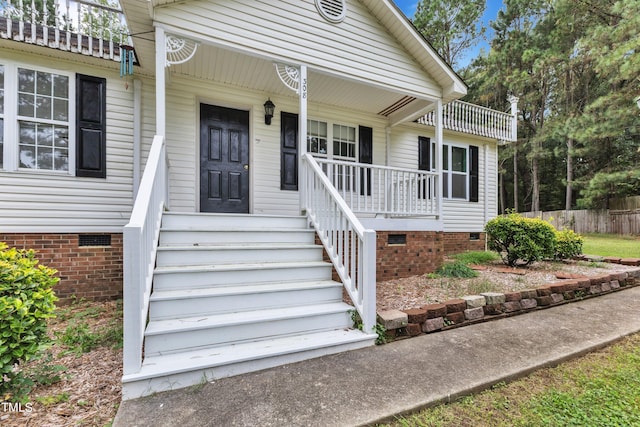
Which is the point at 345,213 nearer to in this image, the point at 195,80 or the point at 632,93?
the point at 195,80

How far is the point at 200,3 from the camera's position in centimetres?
398

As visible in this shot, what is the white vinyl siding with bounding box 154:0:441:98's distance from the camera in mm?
3994

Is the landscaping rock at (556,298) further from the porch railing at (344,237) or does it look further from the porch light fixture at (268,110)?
the porch light fixture at (268,110)

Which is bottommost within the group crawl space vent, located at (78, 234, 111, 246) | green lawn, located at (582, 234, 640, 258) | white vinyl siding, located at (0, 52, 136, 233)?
green lawn, located at (582, 234, 640, 258)

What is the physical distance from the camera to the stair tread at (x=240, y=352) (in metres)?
2.09

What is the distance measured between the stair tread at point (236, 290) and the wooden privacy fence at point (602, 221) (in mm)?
13579

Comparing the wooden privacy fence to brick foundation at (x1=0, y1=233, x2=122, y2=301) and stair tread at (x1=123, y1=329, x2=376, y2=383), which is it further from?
brick foundation at (x1=0, y1=233, x2=122, y2=301)

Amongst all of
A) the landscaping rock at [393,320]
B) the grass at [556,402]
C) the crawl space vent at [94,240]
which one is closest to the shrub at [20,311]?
the grass at [556,402]

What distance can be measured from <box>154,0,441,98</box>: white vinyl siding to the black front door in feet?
5.04

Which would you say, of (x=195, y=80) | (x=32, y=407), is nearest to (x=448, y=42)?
(x=195, y=80)

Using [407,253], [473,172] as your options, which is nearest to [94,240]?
[407,253]

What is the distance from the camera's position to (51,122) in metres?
4.30

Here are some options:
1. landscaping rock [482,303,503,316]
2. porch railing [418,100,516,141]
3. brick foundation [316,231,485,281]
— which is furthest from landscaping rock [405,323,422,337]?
porch railing [418,100,516,141]

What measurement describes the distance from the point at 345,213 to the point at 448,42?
58.7 ft
